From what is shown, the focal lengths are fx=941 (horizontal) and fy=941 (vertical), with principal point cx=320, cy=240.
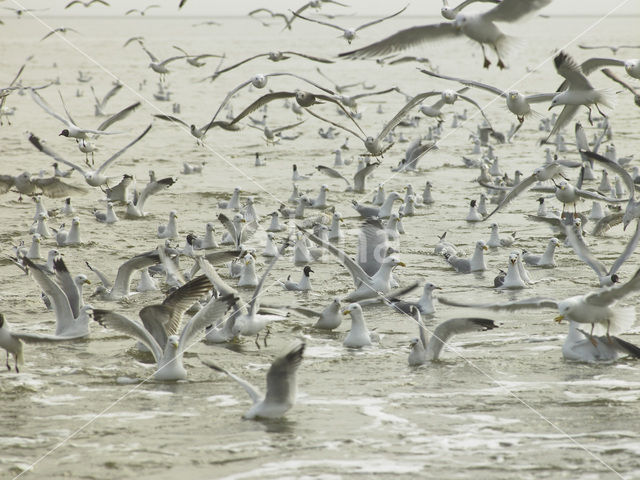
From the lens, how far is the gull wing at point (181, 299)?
9.42m

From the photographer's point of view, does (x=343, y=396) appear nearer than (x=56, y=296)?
Yes

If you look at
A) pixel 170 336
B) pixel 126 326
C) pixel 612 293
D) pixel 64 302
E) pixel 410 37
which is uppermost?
pixel 410 37

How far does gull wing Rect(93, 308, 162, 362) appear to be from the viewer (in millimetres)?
8398

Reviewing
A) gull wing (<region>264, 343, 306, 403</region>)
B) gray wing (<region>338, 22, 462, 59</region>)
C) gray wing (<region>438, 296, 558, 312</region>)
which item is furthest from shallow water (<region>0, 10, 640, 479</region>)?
gray wing (<region>338, 22, 462, 59</region>)

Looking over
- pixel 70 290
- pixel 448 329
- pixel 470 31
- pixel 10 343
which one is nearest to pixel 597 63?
pixel 470 31

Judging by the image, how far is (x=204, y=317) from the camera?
334 inches

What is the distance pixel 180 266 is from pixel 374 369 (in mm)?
5083

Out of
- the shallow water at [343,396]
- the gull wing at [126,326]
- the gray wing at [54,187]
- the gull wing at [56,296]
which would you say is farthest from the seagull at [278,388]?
the gray wing at [54,187]

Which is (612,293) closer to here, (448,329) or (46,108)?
(448,329)

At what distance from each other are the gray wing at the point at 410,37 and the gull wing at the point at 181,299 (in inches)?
118

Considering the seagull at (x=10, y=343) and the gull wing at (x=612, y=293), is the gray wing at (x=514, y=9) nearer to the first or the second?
the gull wing at (x=612, y=293)

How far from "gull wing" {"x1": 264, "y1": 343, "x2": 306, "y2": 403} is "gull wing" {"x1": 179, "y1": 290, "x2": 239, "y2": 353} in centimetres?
121

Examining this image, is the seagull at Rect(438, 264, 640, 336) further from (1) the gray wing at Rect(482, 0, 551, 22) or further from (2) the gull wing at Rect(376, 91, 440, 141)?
(2) the gull wing at Rect(376, 91, 440, 141)

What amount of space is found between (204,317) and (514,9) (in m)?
4.46
